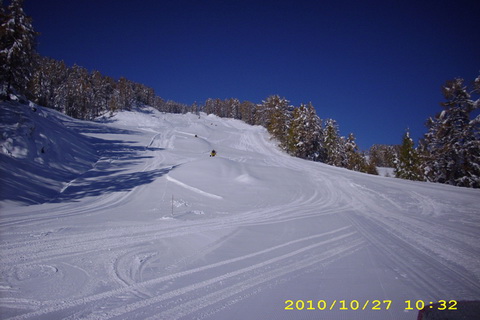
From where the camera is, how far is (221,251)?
5.44 metres

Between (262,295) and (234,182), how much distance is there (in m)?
11.0

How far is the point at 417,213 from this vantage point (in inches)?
379

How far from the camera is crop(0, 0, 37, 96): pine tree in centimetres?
1698

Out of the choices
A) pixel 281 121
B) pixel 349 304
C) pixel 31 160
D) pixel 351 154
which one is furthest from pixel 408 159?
pixel 31 160

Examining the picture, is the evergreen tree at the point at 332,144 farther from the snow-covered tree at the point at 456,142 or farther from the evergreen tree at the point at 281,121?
the snow-covered tree at the point at 456,142

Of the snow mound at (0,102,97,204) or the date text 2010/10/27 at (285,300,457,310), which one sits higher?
the snow mound at (0,102,97,204)

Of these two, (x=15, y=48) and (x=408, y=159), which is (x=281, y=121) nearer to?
(x=408, y=159)

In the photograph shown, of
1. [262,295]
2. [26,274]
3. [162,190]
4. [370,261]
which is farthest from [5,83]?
[370,261]

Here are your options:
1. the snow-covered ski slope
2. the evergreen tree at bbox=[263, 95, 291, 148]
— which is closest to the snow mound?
the snow-covered ski slope

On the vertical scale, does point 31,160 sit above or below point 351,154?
below

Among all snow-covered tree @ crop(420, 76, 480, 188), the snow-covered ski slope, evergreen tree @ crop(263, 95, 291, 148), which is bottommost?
the snow-covered ski slope

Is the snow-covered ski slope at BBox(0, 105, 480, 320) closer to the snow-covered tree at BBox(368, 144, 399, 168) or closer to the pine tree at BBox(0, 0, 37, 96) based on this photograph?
the pine tree at BBox(0, 0, 37, 96)

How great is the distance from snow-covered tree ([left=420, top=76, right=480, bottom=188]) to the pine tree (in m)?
36.3

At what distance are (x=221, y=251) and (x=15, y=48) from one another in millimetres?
23767
